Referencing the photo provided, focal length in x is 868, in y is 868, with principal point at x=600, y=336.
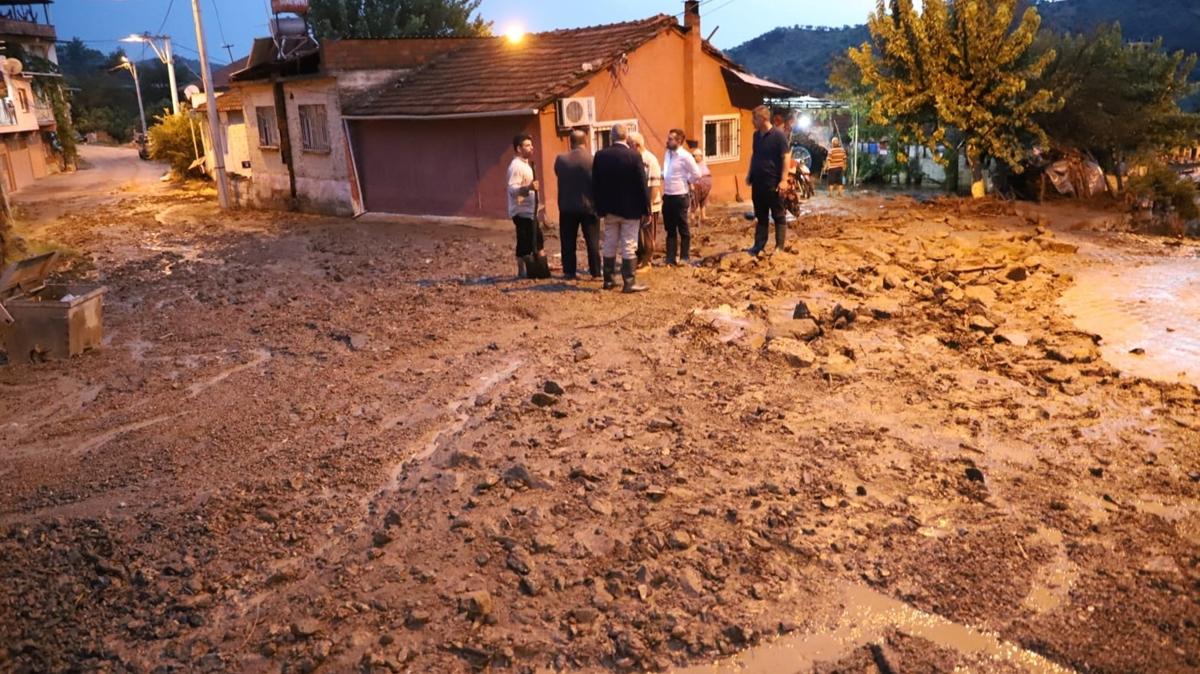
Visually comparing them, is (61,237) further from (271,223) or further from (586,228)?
(586,228)

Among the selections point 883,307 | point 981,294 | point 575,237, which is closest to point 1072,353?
point 883,307

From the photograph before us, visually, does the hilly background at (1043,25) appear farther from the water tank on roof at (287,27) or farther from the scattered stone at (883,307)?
the scattered stone at (883,307)

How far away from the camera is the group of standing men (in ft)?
29.2

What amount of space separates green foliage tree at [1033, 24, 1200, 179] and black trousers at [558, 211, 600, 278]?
11.9 m

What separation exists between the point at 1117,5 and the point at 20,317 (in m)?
77.0

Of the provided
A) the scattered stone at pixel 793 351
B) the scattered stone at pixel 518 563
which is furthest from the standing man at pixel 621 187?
the scattered stone at pixel 518 563

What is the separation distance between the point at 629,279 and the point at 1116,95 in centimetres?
1329

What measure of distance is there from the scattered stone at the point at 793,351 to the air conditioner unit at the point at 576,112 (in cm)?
940

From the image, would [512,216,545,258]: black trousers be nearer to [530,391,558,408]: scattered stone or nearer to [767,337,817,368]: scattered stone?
[767,337,817,368]: scattered stone

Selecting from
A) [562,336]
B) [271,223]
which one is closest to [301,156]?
[271,223]

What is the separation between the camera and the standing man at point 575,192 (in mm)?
9125

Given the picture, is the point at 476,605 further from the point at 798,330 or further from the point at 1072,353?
the point at 1072,353

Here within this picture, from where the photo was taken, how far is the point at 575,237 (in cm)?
989

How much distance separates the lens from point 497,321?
341 inches
